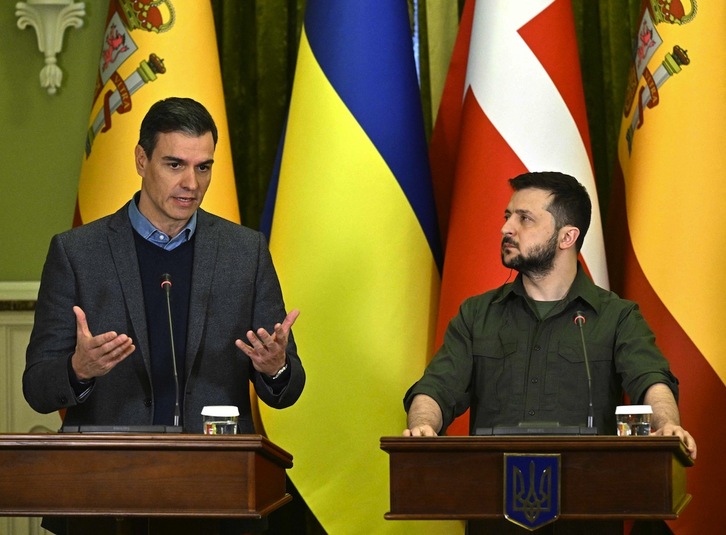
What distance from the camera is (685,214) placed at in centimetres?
383

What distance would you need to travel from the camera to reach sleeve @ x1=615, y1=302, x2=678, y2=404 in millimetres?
3092

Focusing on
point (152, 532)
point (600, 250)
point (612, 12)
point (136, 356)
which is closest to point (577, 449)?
point (152, 532)

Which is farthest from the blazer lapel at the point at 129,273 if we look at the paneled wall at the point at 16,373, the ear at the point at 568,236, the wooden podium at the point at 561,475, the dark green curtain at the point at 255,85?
the paneled wall at the point at 16,373

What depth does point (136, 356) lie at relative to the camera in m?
2.91

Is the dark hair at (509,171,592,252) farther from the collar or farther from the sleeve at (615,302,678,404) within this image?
the sleeve at (615,302,678,404)

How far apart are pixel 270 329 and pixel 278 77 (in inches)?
71.8

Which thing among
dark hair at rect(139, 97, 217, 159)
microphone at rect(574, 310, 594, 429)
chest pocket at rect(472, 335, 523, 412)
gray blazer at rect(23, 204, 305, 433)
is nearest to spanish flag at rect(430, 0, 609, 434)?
chest pocket at rect(472, 335, 523, 412)

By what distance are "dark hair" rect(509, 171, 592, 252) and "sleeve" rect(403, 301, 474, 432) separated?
1.16 feet

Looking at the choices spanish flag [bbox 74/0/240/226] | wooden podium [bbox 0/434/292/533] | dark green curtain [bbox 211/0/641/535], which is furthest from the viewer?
dark green curtain [bbox 211/0/641/535]

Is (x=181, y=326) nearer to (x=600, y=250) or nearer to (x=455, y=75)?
(x=600, y=250)

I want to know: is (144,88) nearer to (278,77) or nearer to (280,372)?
(278,77)

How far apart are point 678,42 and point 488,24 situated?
599 millimetres

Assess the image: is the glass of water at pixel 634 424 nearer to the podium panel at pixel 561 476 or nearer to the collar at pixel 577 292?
the podium panel at pixel 561 476

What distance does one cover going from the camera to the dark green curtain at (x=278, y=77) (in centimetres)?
452
